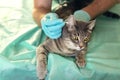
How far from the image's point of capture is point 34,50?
112 centimetres

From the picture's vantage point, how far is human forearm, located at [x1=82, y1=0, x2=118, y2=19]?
4.03 ft

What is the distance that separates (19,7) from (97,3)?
410mm

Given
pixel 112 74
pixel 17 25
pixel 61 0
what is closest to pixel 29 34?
pixel 17 25

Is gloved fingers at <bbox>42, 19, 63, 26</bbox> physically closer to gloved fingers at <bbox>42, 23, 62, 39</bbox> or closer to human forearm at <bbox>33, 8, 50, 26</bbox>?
gloved fingers at <bbox>42, 23, 62, 39</bbox>

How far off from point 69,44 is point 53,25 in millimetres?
101

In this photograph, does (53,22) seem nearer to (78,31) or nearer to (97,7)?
(78,31)

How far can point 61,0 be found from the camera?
1.41 meters

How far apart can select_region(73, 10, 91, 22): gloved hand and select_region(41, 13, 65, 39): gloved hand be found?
121 millimetres

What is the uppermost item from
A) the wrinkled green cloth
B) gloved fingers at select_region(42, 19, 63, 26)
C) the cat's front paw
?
gloved fingers at select_region(42, 19, 63, 26)

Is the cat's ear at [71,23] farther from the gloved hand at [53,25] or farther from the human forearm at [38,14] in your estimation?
the human forearm at [38,14]

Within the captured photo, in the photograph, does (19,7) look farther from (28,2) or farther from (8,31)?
(8,31)

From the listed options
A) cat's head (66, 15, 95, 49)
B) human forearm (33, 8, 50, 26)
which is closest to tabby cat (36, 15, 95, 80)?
cat's head (66, 15, 95, 49)

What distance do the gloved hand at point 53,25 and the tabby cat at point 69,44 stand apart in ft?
0.08

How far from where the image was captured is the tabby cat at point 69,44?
102 cm
